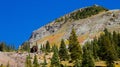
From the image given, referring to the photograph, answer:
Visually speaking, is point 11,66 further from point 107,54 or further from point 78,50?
point 107,54

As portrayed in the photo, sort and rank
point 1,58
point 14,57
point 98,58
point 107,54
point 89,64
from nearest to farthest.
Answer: point 89,64 < point 107,54 < point 98,58 < point 1,58 < point 14,57

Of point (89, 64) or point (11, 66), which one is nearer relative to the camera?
point (89, 64)

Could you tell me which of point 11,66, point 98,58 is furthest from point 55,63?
point 11,66

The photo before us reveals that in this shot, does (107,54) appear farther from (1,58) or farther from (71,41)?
(1,58)

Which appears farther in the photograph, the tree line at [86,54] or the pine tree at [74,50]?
the pine tree at [74,50]

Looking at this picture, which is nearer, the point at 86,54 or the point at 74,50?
the point at 86,54

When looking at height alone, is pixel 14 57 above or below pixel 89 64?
above

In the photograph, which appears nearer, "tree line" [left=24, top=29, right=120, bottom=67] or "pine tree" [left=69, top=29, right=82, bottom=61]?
"tree line" [left=24, top=29, right=120, bottom=67]

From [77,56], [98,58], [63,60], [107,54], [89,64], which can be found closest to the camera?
[89,64]

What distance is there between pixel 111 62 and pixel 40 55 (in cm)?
8043

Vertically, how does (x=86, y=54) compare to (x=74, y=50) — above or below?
below

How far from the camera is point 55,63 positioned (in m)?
120

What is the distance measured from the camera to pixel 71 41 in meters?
117

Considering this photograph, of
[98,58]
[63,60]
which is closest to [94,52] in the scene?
[98,58]
